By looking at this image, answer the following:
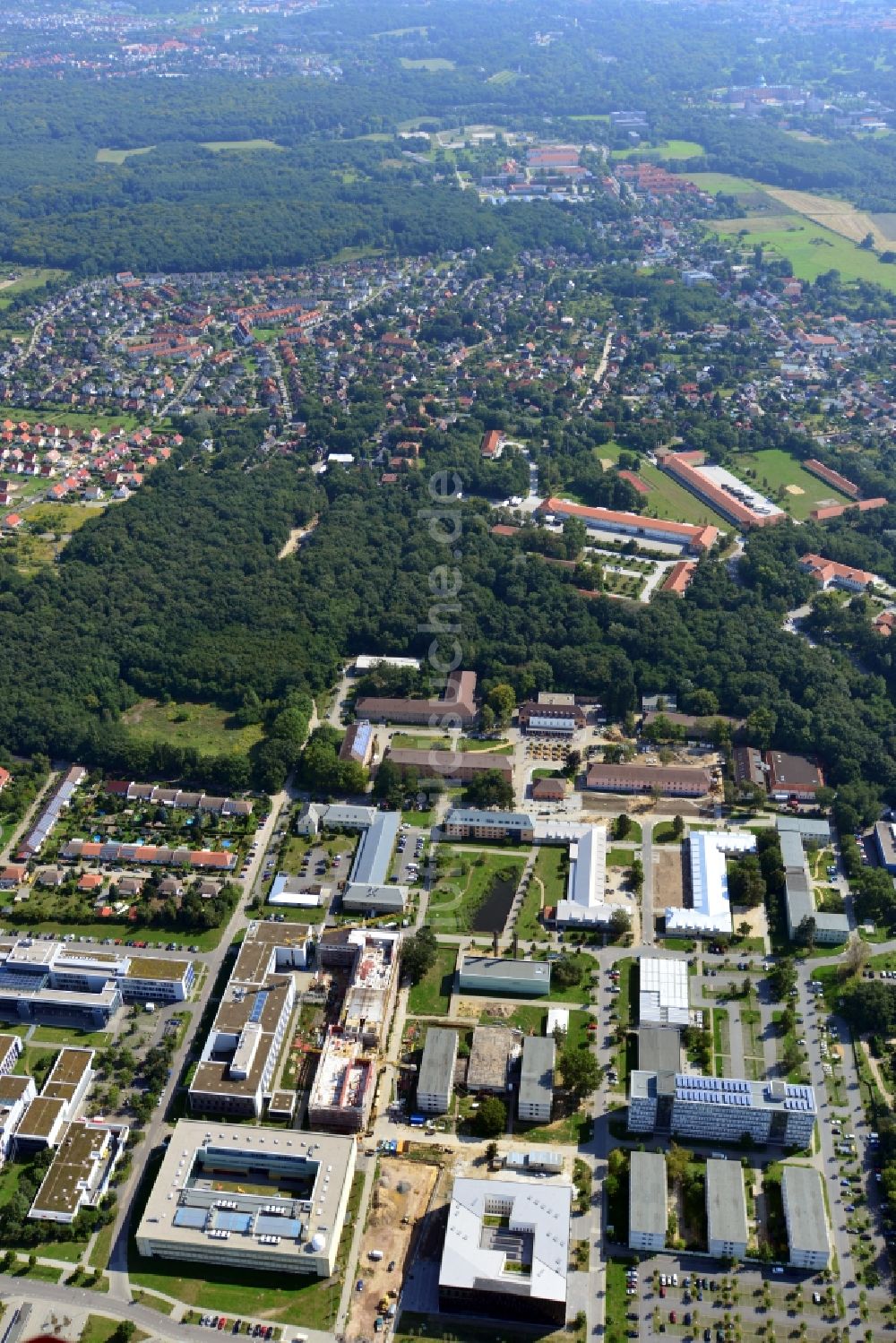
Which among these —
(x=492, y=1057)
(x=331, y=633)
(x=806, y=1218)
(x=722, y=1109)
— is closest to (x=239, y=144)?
(x=331, y=633)

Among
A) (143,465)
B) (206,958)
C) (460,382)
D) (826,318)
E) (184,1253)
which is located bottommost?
(184,1253)

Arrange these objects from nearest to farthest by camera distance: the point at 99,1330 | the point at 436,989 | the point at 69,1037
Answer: the point at 99,1330 < the point at 69,1037 < the point at 436,989

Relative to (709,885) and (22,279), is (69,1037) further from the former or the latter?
(22,279)

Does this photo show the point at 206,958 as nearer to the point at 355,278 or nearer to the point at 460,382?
the point at 460,382

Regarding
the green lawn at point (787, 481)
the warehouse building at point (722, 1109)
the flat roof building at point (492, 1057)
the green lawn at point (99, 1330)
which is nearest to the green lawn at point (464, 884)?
the flat roof building at point (492, 1057)

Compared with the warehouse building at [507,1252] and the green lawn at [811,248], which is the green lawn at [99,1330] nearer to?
the warehouse building at [507,1252]

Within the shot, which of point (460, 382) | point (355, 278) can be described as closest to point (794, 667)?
point (460, 382)
